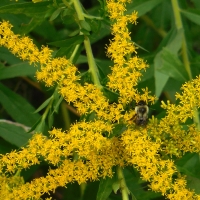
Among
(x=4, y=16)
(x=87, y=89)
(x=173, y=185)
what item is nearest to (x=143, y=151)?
(x=173, y=185)

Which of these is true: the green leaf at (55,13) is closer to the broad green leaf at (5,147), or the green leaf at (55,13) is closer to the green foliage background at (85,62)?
the green foliage background at (85,62)

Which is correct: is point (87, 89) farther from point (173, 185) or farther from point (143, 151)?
point (173, 185)

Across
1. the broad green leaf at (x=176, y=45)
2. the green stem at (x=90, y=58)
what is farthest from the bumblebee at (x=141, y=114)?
the broad green leaf at (x=176, y=45)

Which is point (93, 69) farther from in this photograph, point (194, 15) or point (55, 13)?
point (194, 15)

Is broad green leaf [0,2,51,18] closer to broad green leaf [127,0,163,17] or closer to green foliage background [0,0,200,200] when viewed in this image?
green foliage background [0,0,200,200]

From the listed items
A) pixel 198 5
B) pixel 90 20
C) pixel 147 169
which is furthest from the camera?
pixel 198 5

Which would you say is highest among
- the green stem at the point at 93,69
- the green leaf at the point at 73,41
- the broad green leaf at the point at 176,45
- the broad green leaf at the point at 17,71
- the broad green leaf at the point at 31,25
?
the broad green leaf at the point at 17,71
